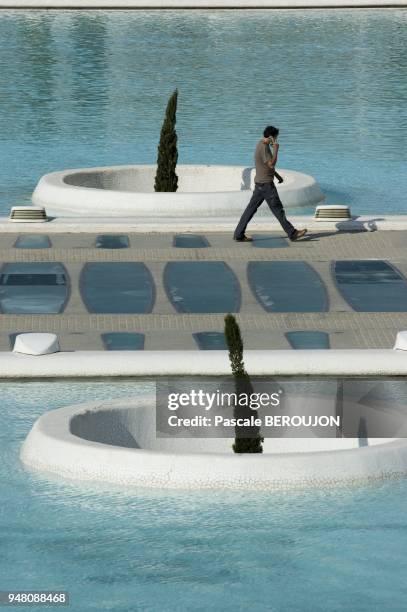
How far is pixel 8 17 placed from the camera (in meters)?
63.7

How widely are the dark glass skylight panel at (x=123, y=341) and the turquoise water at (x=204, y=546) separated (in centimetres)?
368

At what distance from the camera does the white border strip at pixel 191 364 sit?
52.7 ft

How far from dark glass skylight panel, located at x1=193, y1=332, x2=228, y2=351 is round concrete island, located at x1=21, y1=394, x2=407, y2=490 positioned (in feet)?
11.0

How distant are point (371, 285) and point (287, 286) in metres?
1.06

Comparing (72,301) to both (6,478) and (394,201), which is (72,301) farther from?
(394,201)

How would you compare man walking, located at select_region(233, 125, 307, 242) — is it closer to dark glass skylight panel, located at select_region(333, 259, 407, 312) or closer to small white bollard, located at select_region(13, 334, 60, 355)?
dark glass skylight panel, located at select_region(333, 259, 407, 312)

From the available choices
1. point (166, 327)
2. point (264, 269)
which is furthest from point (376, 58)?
point (166, 327)

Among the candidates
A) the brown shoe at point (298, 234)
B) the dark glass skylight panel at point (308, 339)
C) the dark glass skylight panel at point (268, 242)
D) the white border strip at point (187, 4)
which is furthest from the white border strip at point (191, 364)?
the white border strip at point (187, 4)

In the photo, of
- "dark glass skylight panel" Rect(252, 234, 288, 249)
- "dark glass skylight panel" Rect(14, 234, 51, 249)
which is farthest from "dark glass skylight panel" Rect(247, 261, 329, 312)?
"dark glass skylight panel" Rect(14, 234, 51, 249)

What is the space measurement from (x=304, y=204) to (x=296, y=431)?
42.8ft

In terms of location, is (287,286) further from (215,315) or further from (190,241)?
(190,241)

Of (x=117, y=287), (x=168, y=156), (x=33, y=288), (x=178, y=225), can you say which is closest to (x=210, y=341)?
(x=117, y=287)

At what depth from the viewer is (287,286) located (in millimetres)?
20219

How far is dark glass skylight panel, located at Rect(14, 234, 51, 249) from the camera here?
22609mm
